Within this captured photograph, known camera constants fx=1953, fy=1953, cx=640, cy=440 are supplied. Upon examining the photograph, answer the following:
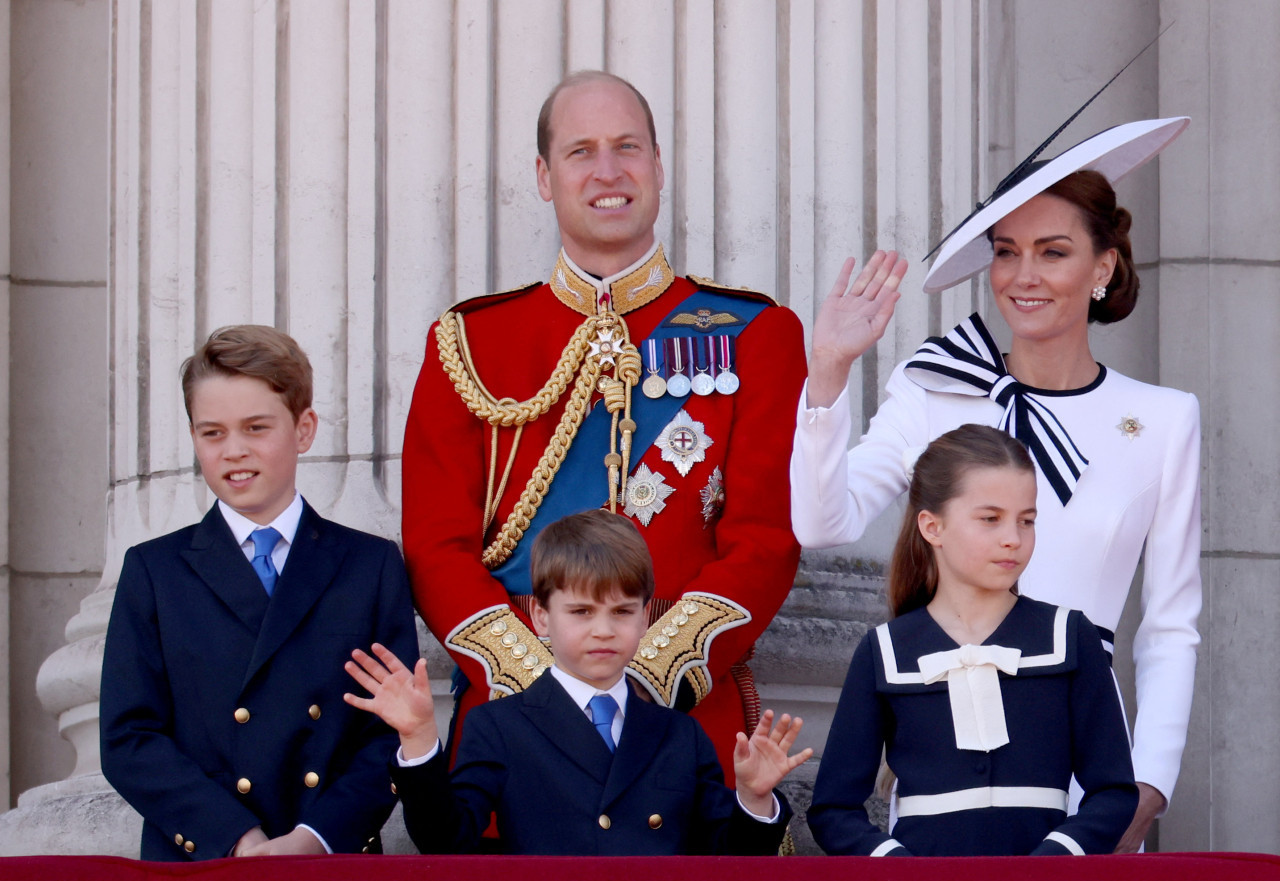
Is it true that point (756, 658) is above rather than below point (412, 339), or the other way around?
below

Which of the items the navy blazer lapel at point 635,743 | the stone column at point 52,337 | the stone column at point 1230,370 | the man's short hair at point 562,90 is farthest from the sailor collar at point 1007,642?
the stone column at point 52,337

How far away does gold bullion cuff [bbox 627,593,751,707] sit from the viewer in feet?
11.7

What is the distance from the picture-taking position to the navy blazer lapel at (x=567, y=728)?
3266mm

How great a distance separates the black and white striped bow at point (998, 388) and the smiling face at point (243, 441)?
123cm

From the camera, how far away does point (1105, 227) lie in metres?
3.79

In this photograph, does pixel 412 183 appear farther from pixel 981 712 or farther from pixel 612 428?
pixel 981 712

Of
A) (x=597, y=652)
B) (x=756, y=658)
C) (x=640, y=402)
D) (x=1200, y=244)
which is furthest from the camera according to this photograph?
(x=1200, y=244)

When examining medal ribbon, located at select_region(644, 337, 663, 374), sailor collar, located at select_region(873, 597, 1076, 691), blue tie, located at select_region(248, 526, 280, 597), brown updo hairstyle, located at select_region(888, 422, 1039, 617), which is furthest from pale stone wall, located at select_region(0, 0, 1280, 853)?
sailor collar, located at select_region(873, 597, 1076, 691)

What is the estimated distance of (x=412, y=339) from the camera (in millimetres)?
4602

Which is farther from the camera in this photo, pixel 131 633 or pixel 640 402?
pixel 640 402

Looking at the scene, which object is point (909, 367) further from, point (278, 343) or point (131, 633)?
point (131, 633)

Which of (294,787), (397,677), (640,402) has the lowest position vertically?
(294,787)

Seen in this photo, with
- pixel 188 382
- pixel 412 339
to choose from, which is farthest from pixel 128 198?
pixel 188 382

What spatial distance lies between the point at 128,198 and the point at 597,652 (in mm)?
2240
